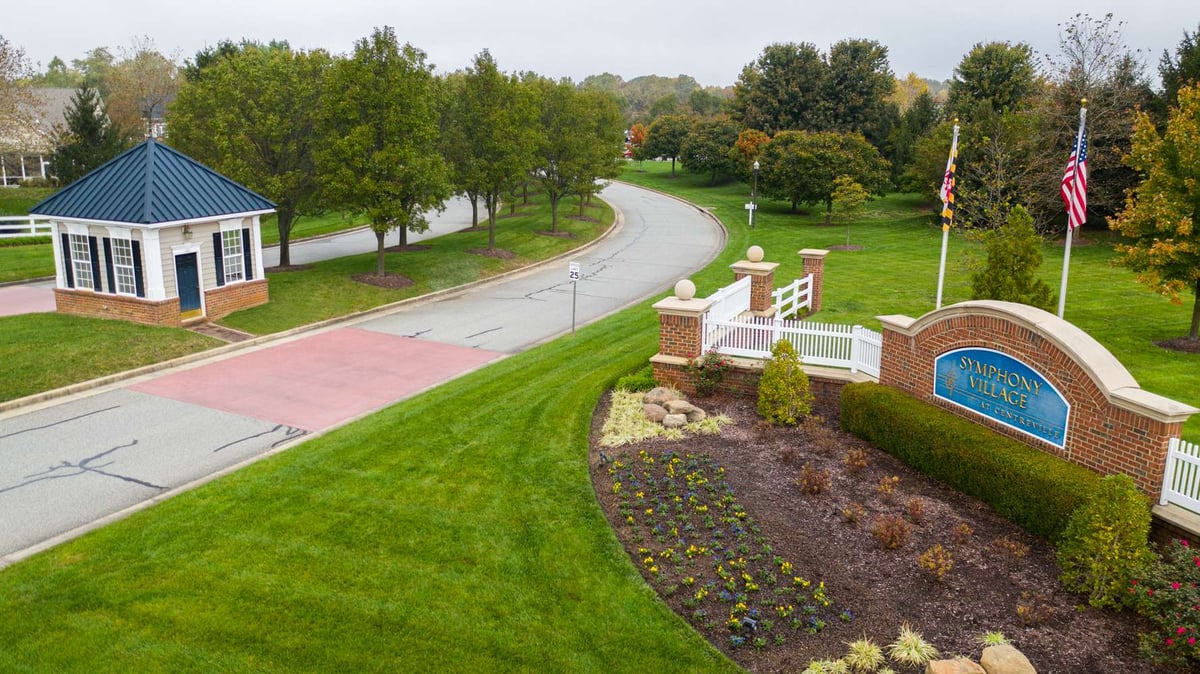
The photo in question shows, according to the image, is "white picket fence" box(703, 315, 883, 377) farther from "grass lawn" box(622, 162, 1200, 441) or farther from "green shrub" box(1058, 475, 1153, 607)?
"green shrub" box(1058, 475, 1153, 607)

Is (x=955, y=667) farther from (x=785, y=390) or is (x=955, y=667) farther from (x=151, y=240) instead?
(x=151, y=240)

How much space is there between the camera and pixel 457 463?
507 inches

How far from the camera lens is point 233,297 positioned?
24.5 metres

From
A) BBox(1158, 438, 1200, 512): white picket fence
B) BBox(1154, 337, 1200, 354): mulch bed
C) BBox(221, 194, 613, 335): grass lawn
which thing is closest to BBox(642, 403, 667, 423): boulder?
BBox(1158, 438, 1200, 512): white picket fence

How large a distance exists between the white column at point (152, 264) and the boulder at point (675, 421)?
15.4 metres

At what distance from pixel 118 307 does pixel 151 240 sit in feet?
8.14

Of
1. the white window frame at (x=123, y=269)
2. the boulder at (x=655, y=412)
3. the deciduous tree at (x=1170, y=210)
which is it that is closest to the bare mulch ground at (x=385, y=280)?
the white window frame at (x=123, y=269)

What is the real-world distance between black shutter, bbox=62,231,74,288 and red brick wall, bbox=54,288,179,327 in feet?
1.12

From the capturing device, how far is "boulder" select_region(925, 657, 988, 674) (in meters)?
7.37

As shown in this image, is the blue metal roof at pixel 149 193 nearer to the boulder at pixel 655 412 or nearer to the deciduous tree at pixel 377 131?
the deciduous tree at pixel 377 131

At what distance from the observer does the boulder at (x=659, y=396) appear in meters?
15.3

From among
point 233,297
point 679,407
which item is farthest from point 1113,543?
point 233,297

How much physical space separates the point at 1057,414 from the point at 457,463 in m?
8.48

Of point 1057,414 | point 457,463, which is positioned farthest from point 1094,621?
point 457,463
